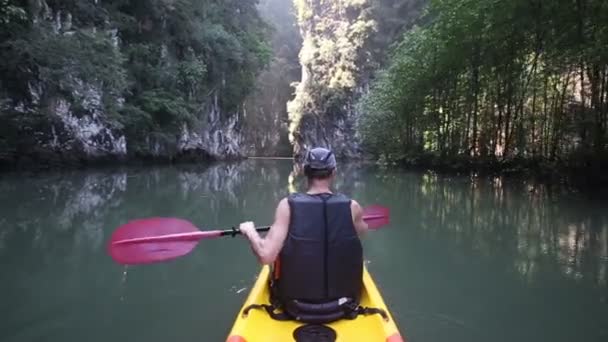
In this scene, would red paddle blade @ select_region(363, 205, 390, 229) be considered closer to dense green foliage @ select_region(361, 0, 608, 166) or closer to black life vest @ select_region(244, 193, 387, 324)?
black life vest @ select_region(244, 193, 387, 324)

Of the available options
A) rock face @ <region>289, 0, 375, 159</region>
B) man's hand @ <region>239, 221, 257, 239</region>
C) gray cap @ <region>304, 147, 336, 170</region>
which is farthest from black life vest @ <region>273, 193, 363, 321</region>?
rock face @ <region>289, 0, 375, 159</region>

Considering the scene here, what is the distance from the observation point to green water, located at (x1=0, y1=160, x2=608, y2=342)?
11.7 ft

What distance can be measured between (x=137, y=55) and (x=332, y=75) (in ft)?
63.6

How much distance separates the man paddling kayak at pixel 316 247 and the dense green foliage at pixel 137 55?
1028 centimetres

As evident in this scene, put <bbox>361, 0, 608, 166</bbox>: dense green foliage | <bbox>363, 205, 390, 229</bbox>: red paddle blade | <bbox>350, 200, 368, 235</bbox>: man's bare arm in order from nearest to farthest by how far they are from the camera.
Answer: <bbox>350, 200, 368, 235</bbox>: man's bare arm
<bbox>363, 205, 390, 229</bbox>: red paddle blade
<bbox>361, 0, 608, 166</bbox>: dense green foliage

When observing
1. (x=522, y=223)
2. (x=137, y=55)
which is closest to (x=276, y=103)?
(x=137, y=55)

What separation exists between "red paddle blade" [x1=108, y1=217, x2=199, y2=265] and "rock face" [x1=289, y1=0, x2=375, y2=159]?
108 feet

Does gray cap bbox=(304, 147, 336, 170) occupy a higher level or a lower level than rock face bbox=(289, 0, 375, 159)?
lower

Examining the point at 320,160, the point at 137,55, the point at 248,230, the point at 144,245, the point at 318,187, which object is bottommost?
the point at 144,245

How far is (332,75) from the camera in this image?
39031mm

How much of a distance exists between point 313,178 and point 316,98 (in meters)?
38.1

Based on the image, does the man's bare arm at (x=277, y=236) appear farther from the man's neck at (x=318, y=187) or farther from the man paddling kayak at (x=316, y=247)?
the man's neck at (x=318, y=187)

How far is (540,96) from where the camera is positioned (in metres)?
15.1

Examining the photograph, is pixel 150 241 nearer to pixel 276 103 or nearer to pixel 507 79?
pixel 507 79
